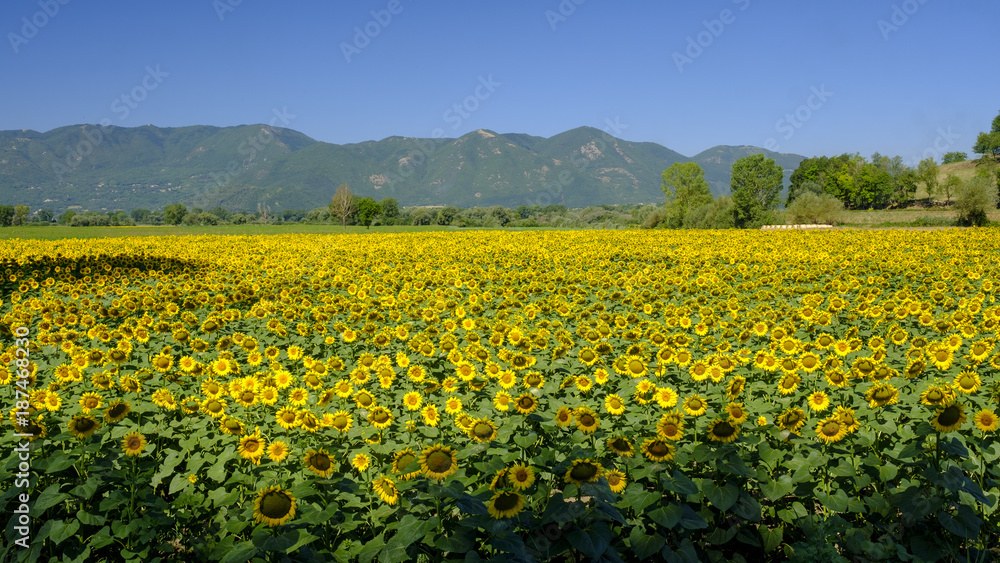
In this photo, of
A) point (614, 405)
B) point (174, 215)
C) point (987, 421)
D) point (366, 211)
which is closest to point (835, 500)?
point (987, 421)

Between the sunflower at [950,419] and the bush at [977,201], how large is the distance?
6730 centimetres

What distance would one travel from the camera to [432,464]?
3.54m

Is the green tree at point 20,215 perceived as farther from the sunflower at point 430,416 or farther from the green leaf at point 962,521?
the green leaf at point 962,521

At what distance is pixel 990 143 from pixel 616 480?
20107 cm

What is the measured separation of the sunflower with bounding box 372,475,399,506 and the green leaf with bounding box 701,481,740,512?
7.25 ft

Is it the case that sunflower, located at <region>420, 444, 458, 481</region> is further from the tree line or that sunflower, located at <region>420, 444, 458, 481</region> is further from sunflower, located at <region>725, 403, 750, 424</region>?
the tree line

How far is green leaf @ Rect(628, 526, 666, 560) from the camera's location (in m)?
3.37

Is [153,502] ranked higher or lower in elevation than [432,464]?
lower

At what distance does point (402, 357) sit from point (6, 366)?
465cm

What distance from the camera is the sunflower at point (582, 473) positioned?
3.25 m

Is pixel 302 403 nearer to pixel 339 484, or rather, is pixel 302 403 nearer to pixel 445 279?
pixel 339 484

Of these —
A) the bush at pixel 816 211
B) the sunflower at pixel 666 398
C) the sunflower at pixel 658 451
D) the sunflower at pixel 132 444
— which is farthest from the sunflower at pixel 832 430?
the bush at pixel 816 211

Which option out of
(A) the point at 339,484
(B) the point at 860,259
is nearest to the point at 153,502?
(A) the point at 339,484

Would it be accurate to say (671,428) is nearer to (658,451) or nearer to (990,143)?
(658,451)
